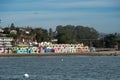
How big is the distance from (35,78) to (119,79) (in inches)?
343

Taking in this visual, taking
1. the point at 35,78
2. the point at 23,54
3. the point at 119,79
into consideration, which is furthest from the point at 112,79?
the point at 23,54

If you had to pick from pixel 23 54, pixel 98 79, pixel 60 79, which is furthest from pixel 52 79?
pixel 23 54

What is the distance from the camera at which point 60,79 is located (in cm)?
5350

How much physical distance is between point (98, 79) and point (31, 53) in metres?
147

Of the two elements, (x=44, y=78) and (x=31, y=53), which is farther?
(x=31, y=53)

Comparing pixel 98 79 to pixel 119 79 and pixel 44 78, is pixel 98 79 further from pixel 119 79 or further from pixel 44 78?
pixel 44 78

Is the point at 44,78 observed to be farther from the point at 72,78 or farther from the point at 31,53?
the point at 31,53

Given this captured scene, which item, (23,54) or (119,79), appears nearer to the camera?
(119,79)

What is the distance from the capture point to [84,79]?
53.7 m

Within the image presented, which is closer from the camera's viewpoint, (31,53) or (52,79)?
(52,79)

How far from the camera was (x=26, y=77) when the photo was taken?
183ft

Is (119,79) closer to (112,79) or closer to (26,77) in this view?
(112,79)

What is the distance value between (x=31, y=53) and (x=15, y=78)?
145 meters

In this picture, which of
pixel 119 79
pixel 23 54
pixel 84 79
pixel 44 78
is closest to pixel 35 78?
pixel 44 78
